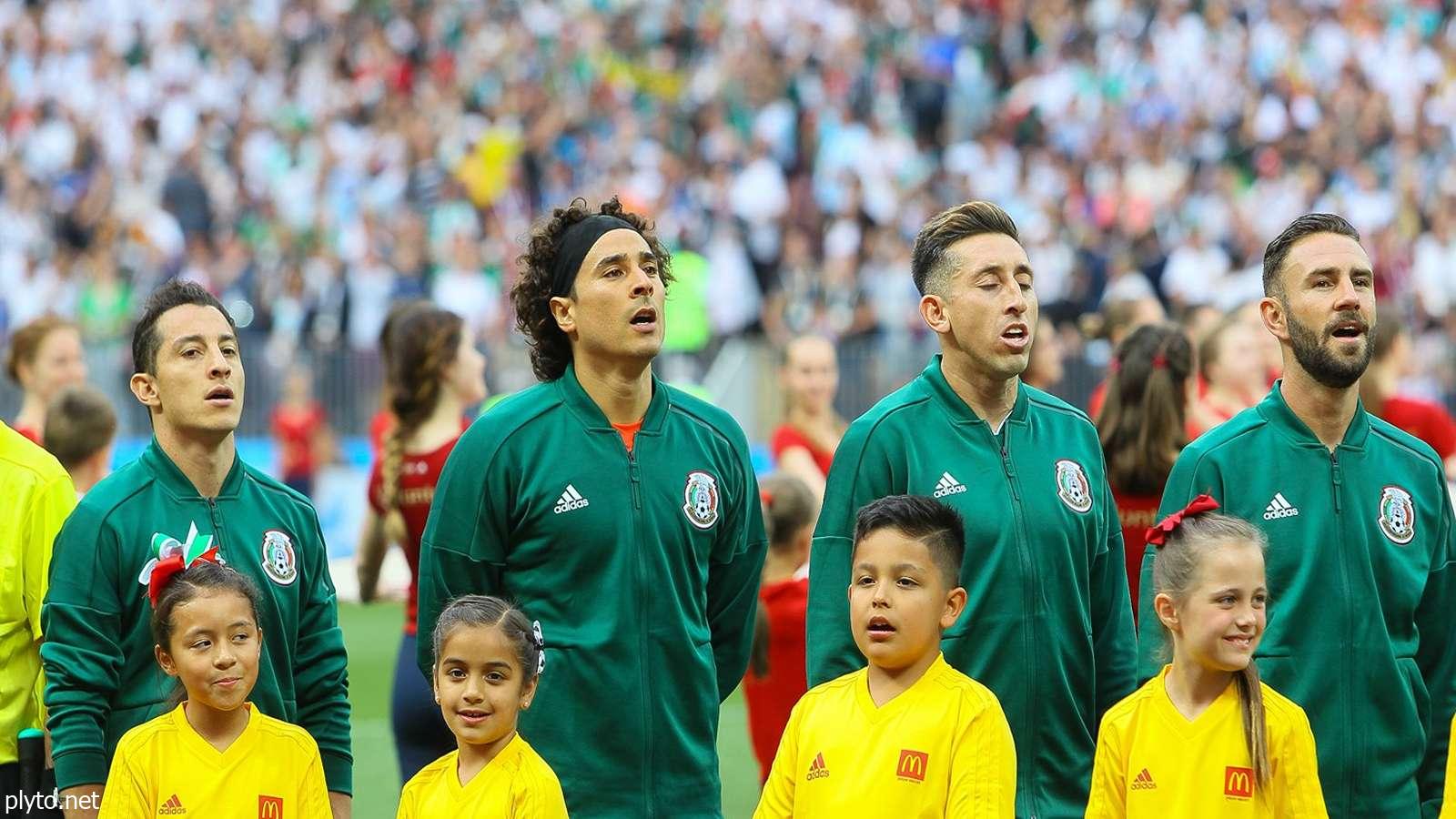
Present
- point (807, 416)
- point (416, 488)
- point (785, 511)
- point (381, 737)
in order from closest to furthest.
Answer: point (416, 488) < point (785, 511) < point (807, 416) < point (381, 737)

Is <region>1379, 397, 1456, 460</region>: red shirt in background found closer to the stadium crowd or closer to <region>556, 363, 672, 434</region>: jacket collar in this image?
<region>556, 363, 672, 434</region>: jacket collar

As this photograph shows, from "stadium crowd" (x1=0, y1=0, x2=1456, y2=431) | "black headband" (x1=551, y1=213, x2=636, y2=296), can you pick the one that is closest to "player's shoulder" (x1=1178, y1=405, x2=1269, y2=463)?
"black headband" (x1=551, y1=213, x2=636, y2=296)

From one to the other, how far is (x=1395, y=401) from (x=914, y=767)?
5368mm

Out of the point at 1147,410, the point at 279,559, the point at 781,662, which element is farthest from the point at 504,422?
the point at 1147,410

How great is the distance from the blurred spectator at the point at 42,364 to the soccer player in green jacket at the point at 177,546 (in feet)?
11.0

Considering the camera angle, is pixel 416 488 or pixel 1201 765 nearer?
pixel 1201 765

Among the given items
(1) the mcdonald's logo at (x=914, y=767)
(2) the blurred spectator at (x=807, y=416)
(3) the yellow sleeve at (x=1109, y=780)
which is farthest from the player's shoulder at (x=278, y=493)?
(2) the blurred spectator at (x=807, y=416)

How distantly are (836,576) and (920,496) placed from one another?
0.33 metres

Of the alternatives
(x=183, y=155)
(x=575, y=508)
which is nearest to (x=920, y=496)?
(x=575, y=508)

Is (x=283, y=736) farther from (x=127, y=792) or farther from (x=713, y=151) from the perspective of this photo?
(x=713, y=151)

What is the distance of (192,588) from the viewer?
511 centimetres

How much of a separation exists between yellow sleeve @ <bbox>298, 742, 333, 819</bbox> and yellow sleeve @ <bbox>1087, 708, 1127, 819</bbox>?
6.12 feet

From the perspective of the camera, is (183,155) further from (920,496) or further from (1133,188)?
(920,496)

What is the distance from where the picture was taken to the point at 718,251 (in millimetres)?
22641
